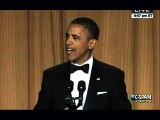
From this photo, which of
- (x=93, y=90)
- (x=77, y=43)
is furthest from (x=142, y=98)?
(x=77, y=43)

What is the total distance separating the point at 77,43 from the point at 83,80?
7.1 inches

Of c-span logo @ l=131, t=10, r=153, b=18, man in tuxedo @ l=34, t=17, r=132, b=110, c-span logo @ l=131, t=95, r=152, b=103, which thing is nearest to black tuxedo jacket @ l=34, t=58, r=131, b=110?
man in tuxedo @ l=34, t=17, r=132, b=110

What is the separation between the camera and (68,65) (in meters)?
1.71

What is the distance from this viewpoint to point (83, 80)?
5.21 feet

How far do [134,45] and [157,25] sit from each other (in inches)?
6.5

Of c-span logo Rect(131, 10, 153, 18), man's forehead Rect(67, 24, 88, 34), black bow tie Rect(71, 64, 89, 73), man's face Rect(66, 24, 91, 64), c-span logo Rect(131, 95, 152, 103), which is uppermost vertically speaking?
c-span logo Rect(131, 10, 153, 18)

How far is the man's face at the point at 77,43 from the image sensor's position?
1624mm

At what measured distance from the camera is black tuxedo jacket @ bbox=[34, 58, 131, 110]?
1.60 meters

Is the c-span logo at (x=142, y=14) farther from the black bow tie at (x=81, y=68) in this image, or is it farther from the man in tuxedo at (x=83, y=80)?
the black bow tie at (x=81, y=68)

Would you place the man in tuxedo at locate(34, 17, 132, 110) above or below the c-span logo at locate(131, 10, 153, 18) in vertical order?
below

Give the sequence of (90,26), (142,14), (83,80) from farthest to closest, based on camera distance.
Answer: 1. (142,14)
2. (90,26)
3. (83,80)

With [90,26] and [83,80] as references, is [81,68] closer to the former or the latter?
[83,80]

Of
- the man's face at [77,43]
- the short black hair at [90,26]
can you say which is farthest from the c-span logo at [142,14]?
the man's face at [77,43]

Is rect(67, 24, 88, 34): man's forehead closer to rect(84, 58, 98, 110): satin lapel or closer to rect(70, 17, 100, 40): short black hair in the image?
rect(70, 17, 100, 40): short black hair
